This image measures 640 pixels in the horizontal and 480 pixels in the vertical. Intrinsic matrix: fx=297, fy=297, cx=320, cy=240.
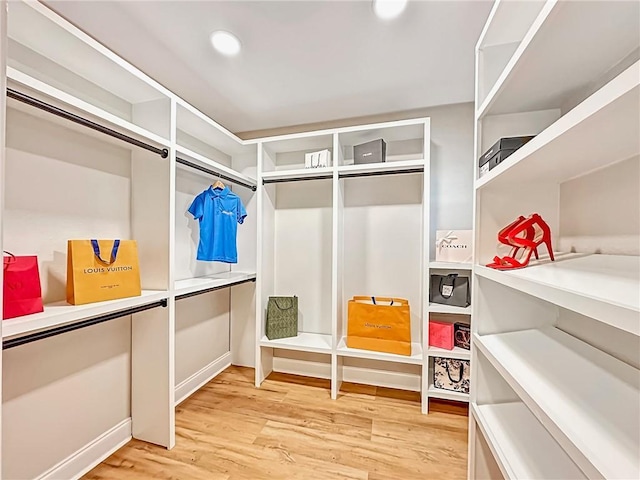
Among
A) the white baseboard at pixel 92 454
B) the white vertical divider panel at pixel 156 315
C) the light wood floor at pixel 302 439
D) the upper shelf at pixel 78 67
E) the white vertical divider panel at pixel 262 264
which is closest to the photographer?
the upper shelf at pixel 78 67

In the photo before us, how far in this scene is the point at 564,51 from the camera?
983 mm

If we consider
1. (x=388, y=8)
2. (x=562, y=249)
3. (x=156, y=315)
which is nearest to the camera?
(x=562, y=249)

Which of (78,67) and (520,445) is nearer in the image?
(520,445)

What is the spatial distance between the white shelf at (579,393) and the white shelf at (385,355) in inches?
39.9

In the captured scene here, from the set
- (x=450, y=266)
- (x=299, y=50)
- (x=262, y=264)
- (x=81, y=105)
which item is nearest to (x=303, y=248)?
(x=262, y=264)

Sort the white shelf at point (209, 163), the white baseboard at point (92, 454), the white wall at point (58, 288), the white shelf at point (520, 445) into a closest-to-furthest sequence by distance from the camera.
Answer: the white shelf at point (520, 445), the white wall at point (58, 288), the white baseboard at point (92, 454), the white shelf at point (209, 163)

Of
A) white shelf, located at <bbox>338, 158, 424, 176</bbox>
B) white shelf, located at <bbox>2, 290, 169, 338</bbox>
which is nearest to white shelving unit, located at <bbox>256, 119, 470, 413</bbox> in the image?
white shelf, located at <bbox>338, 158, 424, 176</bbox>

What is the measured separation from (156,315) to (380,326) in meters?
1.60

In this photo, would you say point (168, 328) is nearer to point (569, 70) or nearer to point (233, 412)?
point (233, 412)

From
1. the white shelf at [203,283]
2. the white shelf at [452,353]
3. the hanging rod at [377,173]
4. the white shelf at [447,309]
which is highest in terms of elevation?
the hanging rod at [377,173]

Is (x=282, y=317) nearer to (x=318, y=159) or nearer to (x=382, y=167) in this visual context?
(x=318, y=159)

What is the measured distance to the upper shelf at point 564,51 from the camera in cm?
82

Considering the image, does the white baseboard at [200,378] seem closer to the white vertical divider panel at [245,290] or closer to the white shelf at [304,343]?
the white vertical divider panel at [245,290]

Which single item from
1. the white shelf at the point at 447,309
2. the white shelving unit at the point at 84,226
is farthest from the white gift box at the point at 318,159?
the white shelf at the point at 447,309
